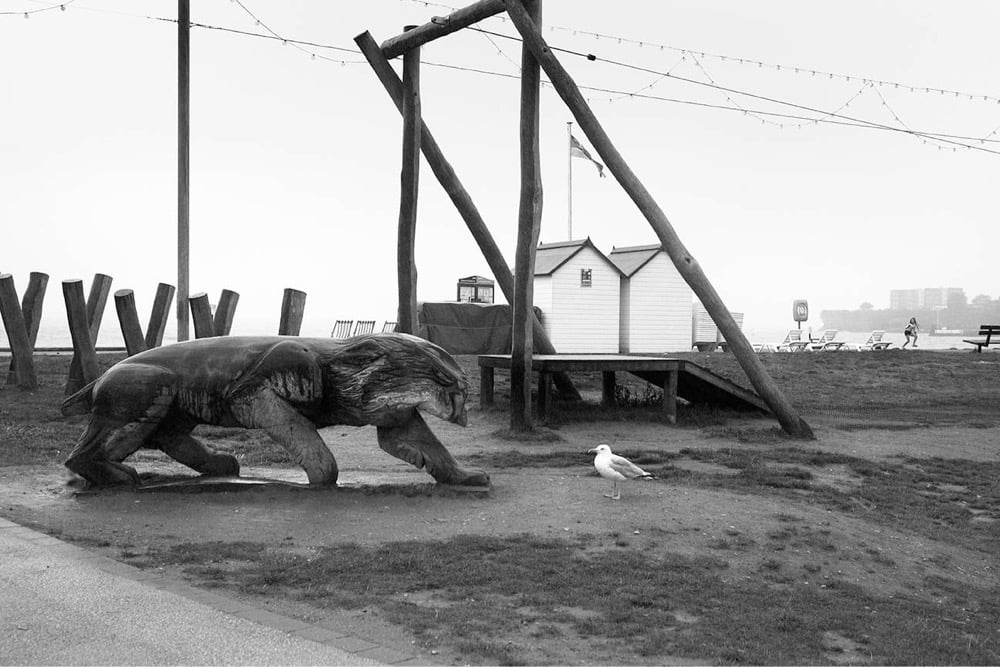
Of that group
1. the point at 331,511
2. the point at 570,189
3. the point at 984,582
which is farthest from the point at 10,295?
the point at 570,189

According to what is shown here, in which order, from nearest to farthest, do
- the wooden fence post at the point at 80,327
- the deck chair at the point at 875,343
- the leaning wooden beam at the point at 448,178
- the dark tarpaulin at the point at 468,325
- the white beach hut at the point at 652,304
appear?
the leaning wooden beam at the point at 448,178 < the wooden fence post at the point at 80,327 < the dark tarpaulin at the point at 468,325 < the white beach hut at the point at 652,304 < the deck chair at the point at 875,343

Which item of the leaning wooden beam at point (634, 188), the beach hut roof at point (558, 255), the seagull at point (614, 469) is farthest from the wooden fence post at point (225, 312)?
the beach hut roof at point (558, 255)

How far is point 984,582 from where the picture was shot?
7750 mm

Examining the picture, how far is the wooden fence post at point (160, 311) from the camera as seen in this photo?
56.9ft

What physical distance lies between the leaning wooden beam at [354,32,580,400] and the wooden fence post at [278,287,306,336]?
2870 mm

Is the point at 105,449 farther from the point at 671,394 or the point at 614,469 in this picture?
the point at 671,394

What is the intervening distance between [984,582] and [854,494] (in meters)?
2.73

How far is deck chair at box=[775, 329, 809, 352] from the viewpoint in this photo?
3884 cm

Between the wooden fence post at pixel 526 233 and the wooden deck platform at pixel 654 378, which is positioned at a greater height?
the wooden fence post at pixel 526 233

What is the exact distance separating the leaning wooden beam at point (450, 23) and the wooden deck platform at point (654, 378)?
5005mm

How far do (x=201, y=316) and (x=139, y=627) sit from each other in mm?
10986

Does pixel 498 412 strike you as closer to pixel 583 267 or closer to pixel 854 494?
pixel 854 494

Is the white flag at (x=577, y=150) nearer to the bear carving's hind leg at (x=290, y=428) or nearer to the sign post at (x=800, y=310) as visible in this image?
the sign post at (x=800, y=310)

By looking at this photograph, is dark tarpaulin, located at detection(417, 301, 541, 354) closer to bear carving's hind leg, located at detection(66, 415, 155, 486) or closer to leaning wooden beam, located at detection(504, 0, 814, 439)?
leaning wooden beam, located at detection(504, 0, 814, 439)
